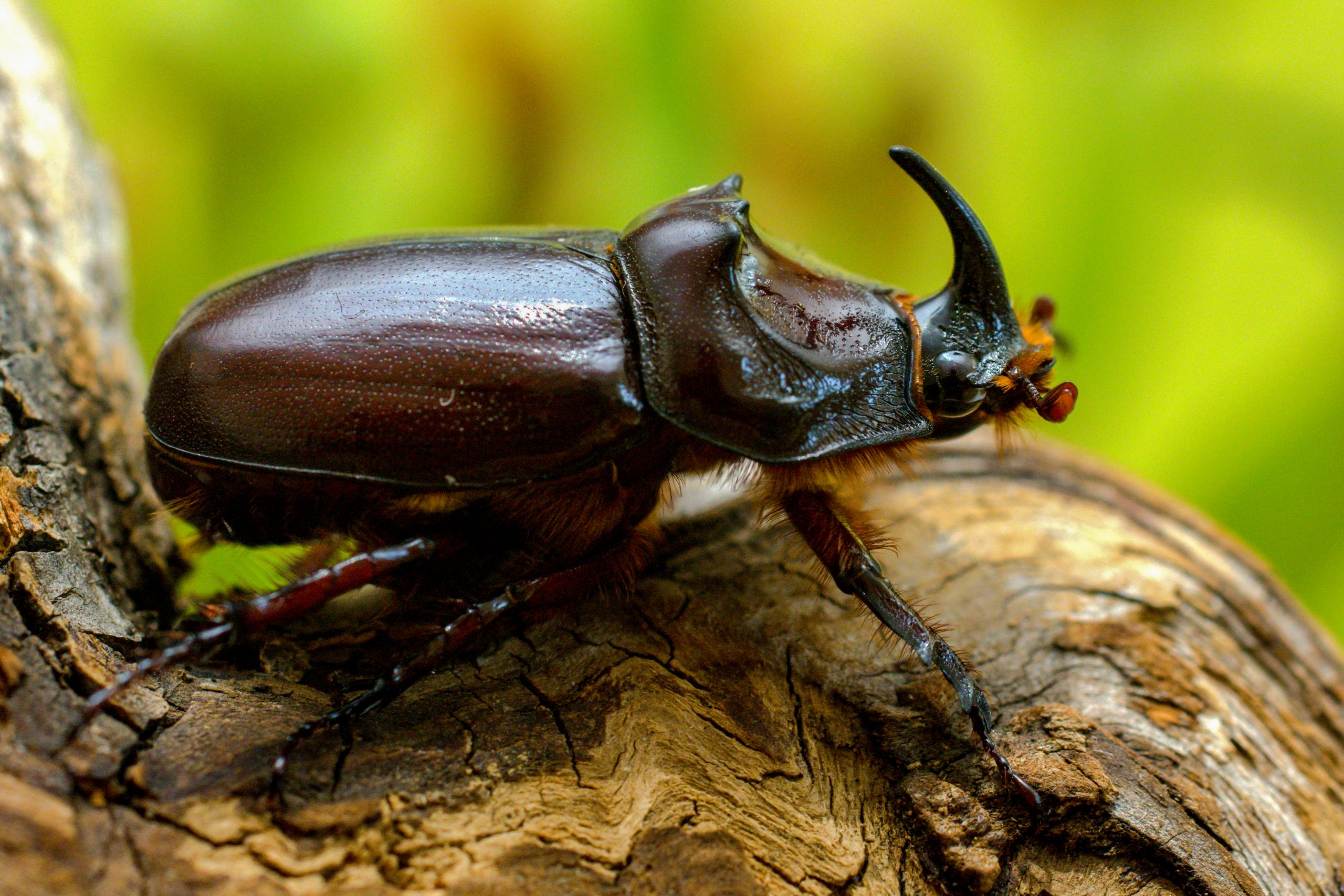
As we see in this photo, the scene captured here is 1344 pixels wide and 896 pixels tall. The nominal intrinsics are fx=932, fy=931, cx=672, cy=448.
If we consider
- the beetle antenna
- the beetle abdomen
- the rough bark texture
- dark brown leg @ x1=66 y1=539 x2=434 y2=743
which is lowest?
the rough bark texture

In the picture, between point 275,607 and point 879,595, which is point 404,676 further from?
point 879,595

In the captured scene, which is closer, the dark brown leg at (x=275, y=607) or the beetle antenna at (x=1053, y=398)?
the dark brown leg at (x=275, y=607)

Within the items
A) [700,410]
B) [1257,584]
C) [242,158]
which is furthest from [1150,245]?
[242,158]

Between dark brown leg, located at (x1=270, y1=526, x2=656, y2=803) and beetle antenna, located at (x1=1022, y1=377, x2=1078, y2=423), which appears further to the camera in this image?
beetle antenna, located at (x1=1022, y1=377, x2=1078, y2=423)

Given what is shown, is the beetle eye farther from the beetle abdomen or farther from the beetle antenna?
the beetle abdomen

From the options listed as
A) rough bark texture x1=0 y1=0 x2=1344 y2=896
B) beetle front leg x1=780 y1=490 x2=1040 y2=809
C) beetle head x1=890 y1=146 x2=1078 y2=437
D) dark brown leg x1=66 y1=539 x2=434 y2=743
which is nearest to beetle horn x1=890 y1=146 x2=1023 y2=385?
beetle head x1=890 y1=146 x2=1078 y2=437

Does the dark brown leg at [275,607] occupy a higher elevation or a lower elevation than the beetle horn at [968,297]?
lower

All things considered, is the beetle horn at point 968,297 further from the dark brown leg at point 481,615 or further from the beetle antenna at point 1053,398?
the dark brown leg at point 481,615

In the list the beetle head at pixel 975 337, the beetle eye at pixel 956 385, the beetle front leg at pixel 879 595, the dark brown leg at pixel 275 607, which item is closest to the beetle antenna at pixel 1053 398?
the beetle head at pixel 975 337

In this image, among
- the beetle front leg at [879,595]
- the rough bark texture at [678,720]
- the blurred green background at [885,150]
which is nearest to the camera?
the rough bark texture at [678,720]

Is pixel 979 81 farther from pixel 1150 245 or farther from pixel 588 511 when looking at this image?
pixel 588 511
